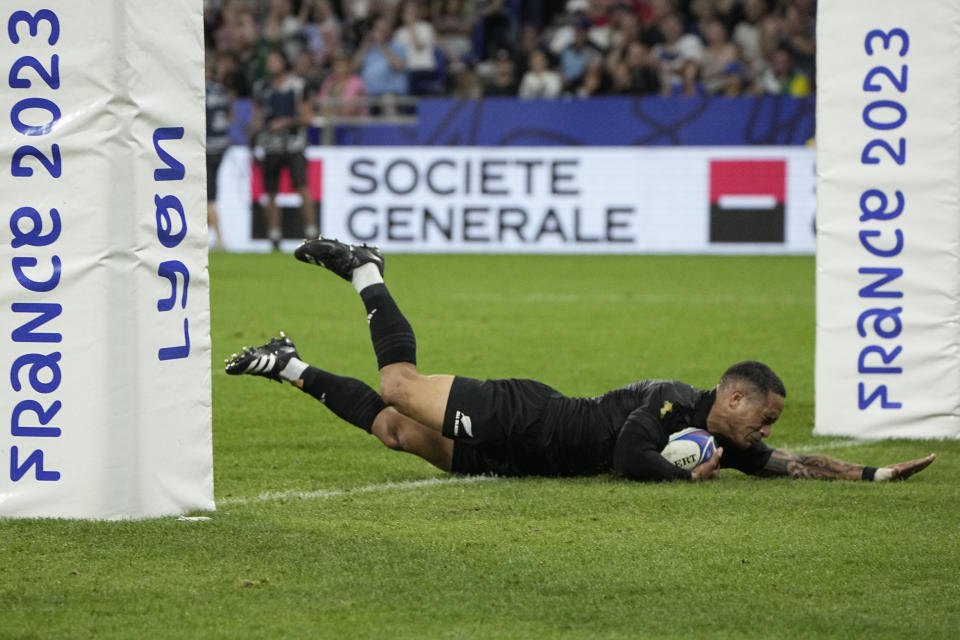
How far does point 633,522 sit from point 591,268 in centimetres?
1281

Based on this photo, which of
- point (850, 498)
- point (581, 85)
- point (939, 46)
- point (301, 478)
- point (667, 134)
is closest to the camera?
point (850, 498)

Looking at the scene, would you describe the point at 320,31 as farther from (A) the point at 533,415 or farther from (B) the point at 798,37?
(A) the point at 533,415

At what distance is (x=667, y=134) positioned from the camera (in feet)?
66.3

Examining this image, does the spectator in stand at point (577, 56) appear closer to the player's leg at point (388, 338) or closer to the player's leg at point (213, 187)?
the player's leg at point (213, 187)

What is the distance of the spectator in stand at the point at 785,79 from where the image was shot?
20688mm

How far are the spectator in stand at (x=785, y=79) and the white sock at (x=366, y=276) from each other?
15123mm

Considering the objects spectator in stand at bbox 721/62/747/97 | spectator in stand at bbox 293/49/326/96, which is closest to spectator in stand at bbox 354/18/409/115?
spectator in stand at bbox 293/49/326/96

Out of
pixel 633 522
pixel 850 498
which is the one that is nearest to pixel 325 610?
pixel 633 522

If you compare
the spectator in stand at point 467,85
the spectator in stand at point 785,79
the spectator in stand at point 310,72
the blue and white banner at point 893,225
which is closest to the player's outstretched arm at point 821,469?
the blue and white banner at point 893,225

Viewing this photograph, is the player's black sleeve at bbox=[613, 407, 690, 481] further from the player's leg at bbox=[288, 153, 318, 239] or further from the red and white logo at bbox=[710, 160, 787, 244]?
the player's leg at bbox=[288, 153, 318, 239]

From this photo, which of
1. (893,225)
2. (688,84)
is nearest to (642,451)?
(893,225)

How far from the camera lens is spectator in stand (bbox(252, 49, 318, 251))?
19906mm

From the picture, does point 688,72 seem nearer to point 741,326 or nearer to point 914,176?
point 741,326

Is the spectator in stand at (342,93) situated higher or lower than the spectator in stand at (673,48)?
lower
